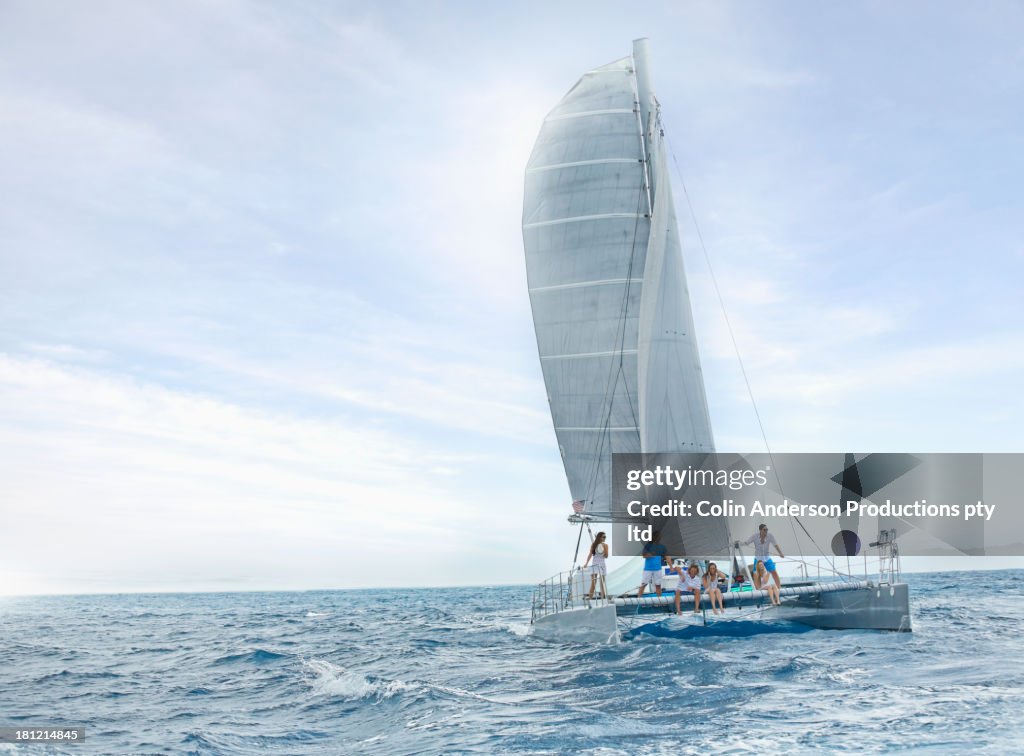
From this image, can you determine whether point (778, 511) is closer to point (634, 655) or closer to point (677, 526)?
point (677, 526)

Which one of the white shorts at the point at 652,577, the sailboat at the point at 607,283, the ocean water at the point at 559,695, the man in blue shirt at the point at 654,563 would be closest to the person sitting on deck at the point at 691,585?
the ocean water at the point at 559,695

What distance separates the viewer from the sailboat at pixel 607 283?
23031 millimetres

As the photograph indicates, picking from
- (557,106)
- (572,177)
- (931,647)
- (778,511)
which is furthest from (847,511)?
(557,106)

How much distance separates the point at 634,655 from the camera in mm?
17625

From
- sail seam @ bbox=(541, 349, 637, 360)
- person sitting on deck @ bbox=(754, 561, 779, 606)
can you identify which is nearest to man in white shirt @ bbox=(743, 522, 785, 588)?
person sitting on deck @ bbox=(754, 561, 779, 606)

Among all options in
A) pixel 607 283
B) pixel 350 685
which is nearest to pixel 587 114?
pixel 607 283

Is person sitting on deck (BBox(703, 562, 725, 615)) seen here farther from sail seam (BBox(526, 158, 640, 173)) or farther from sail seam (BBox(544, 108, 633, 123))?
sail seam (BBox(544, 108, 633, 123))

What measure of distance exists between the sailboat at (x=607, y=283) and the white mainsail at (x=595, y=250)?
0.03 m

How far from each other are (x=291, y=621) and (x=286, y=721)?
27.7 metres

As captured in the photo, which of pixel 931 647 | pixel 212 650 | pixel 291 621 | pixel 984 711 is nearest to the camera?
pixel 984 711

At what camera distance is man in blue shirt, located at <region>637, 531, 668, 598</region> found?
20.8m

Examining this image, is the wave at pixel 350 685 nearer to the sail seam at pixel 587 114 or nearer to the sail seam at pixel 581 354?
the sail seam at pixel 581 354

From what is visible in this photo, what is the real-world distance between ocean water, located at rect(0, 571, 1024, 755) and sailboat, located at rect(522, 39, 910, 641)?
215 inches

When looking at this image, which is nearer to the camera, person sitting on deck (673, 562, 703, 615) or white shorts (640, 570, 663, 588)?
person sitting on deck (673, 562, 703, 615)
